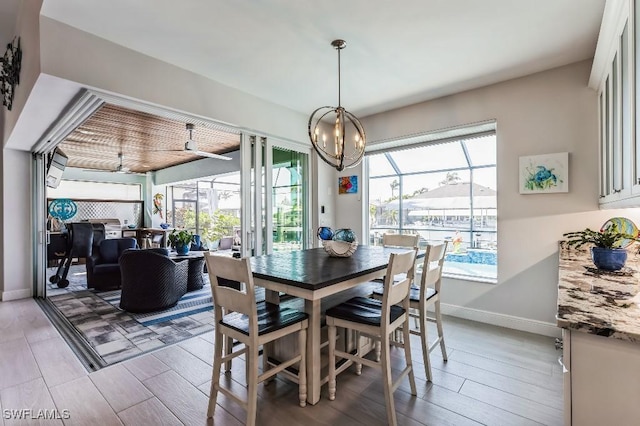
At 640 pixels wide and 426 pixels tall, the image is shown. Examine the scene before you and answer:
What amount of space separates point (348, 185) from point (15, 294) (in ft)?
16.4

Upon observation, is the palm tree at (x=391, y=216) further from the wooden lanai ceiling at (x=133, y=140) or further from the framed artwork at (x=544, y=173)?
the wooden lanai ceiling at (x=133, y=140)

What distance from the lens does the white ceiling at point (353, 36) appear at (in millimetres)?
2174

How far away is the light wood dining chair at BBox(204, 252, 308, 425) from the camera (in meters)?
1.65

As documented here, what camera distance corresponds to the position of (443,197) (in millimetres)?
5078

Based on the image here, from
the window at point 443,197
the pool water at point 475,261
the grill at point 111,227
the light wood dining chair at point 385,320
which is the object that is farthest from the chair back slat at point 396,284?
the grill at point 111,227

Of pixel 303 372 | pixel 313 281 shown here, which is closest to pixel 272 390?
pixel 303 372

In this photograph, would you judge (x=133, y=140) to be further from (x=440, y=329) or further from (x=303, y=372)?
(x=440, y=329)

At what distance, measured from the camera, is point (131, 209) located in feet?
31.0

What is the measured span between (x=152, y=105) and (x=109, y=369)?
228 cm

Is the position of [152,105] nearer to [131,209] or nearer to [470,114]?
[470,114]

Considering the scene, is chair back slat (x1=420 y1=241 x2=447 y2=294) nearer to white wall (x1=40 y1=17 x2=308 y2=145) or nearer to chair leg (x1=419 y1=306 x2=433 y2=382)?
chair leg (x1=419 y1=306 x2=433 y2=382)

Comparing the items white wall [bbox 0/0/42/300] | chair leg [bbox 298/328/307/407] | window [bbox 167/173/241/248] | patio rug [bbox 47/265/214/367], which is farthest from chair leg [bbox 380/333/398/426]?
window [bbox 167/173/241/248]

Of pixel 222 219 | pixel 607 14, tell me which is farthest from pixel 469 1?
pixel 222 219

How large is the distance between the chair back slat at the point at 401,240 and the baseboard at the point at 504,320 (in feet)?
3.71
